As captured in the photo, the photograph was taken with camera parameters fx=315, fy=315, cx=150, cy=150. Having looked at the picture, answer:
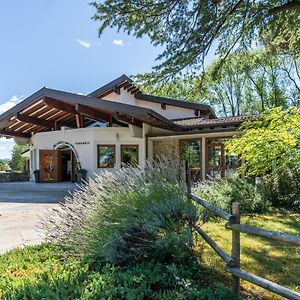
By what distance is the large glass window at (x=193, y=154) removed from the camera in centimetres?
1661

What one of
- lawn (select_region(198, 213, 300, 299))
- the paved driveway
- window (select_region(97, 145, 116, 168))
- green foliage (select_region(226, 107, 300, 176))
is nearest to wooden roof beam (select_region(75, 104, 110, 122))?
window (select_region(97, 145, 116, 168))

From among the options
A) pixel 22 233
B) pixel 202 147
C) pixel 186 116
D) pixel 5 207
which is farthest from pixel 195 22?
pixel 186 116

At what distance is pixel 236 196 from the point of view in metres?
8.66

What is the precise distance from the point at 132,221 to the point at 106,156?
14.3 m

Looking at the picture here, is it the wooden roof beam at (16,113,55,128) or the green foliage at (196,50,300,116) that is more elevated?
the green foliage at (196,50,300,116)

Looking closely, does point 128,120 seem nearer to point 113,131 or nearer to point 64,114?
point 113,131

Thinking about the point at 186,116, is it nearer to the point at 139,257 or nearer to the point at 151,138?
the point at 151,138

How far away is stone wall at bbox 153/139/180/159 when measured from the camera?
57.2ft

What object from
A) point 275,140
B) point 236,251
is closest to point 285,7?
point 275,140

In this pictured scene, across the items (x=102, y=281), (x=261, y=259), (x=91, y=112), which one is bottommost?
(x=261, y=259)

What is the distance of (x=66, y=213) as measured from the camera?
4832 mm

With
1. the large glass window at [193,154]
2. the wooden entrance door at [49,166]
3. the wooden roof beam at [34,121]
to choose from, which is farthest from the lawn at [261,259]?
the wooden entrance door at [49,166]

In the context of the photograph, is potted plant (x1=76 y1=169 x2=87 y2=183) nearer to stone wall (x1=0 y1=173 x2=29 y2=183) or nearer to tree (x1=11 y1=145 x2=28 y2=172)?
stone wall (x1=0 y1=173 x2=29 y2=183)

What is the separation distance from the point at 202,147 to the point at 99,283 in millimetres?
13543
